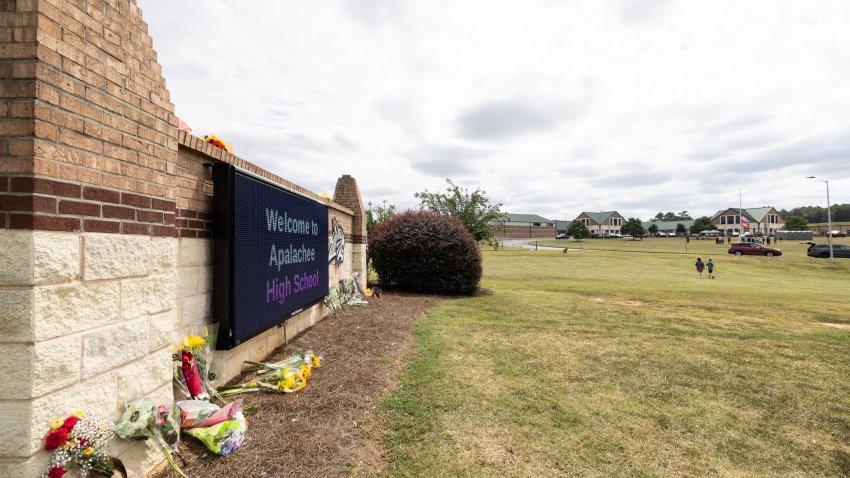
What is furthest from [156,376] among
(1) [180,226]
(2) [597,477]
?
(2) [597,477]

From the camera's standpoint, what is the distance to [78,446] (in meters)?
2.31

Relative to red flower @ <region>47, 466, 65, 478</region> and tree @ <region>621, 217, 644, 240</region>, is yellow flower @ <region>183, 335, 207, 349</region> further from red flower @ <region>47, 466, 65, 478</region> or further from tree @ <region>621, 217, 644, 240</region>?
tree @ <region>621, 217, 644, 240</region>

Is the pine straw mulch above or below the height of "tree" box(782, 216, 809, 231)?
below

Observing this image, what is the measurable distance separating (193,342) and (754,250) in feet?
176

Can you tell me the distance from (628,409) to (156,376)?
15.7ft

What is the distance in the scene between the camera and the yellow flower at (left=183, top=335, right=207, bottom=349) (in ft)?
12.1

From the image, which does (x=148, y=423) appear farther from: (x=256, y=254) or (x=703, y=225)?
(x=703, y=225)

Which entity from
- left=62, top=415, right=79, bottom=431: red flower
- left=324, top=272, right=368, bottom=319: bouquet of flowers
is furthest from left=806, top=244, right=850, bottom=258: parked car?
left=62, top=415, right=79, bottom=431: red flower

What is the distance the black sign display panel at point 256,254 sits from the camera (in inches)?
165

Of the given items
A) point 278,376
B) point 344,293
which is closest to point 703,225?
point 344,293

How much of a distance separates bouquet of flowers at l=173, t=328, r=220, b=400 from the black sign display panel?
1.21ft

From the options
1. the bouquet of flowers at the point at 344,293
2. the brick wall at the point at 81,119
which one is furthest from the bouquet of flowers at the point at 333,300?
the brick wall at the point at 81,119

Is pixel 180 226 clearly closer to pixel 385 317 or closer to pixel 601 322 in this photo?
pixel 385 317

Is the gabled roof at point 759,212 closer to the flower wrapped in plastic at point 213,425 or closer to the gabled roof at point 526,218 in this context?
the gabled roof at point 526,218
